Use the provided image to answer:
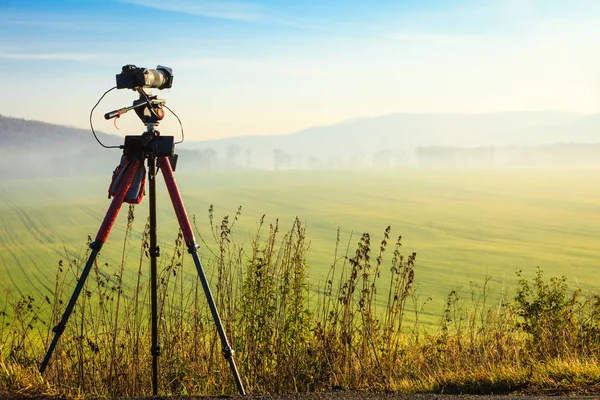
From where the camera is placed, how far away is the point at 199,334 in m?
6.82

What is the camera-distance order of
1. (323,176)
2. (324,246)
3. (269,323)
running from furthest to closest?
(323,176) < (324,246) < (269,323)

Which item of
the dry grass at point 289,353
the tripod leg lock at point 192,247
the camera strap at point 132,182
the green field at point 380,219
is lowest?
the green field at point 380,219

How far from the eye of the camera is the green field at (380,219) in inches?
1689

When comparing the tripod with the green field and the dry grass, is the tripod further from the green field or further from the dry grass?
the green field

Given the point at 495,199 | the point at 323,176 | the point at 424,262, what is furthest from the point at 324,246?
the point at 323,176

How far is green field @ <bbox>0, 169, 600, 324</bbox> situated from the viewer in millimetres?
42906

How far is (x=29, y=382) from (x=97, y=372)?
122cm

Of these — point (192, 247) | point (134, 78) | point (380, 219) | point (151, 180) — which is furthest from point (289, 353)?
point (380, 219)

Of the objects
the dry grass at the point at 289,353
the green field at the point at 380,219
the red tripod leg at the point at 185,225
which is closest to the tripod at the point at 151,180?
the red tripod leg at the point at 185,225

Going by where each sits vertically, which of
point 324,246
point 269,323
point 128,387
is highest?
point 269,323

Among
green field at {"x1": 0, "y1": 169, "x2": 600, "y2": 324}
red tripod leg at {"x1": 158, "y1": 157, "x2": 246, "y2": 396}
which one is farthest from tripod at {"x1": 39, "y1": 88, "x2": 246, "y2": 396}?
green field at {"x1": 0, "y1": 169, "x2": 600, "y2": 324}

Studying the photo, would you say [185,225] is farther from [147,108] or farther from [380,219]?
[380,219]

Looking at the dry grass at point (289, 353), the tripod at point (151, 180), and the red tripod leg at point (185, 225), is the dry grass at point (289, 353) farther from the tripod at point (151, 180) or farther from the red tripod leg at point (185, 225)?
the red tripod leg at point (185, 225)

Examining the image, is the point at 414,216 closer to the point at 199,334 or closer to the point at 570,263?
the point at 570,263
